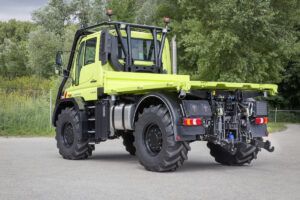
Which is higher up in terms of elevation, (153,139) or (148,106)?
(148,106)

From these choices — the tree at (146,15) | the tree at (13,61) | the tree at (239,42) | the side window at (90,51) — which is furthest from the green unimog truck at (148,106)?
the tree at (13,61)

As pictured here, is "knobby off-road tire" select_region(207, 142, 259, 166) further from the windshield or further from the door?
the door

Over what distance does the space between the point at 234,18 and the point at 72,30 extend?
26.8 metres

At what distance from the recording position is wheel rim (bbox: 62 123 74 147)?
12.0m

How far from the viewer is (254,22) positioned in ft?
84.3

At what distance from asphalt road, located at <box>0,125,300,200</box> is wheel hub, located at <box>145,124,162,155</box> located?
19.0 inches

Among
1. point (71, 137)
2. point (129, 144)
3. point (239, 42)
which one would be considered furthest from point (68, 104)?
point (239, 42)

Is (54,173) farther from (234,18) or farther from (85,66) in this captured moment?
(234,18)

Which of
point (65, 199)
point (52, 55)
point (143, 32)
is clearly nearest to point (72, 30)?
point (52, 55)

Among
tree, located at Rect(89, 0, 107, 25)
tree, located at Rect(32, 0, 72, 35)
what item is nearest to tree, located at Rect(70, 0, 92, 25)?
tree, located at Rect(32, 0, 72, 35)

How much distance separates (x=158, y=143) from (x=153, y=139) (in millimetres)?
150

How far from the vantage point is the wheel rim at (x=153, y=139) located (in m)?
9.30

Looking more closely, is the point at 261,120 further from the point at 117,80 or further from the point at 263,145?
the point at 117,80

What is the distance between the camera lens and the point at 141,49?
11.9 metres
